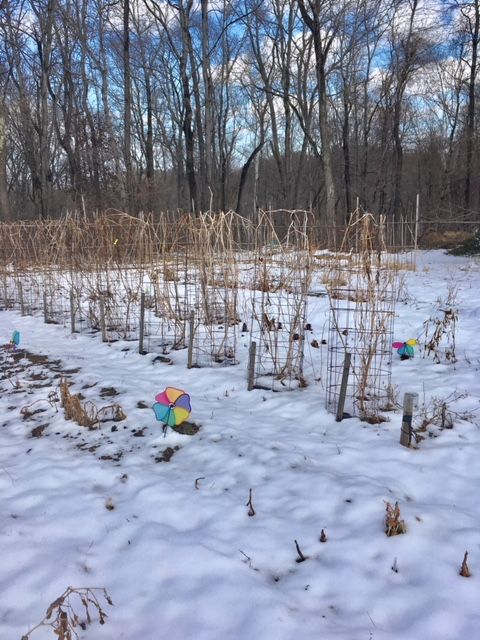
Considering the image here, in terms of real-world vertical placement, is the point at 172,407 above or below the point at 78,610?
above

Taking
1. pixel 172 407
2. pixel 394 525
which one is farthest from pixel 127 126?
pixel 394 525

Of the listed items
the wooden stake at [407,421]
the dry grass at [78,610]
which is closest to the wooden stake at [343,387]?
the wooden stake at [407,421]

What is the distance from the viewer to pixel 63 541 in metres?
1.90

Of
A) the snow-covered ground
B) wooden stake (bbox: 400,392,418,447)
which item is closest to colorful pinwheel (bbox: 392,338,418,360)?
the snow-covered ground

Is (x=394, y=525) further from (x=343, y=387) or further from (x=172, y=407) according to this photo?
(x=172, y=407)

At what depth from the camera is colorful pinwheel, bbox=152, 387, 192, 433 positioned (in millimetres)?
2826

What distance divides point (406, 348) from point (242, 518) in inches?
106

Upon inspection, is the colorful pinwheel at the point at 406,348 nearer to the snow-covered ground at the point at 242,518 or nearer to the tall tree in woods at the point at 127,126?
the snow-covered ground at the point at 242,518

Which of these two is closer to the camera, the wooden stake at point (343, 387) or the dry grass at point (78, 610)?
the dry grass at point (78, 610)

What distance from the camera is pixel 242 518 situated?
6.73 feet

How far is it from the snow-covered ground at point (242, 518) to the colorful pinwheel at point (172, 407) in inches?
4.7

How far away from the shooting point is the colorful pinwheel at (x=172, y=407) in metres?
2.83

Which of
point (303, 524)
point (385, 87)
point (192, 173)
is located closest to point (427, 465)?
point (303, 524)

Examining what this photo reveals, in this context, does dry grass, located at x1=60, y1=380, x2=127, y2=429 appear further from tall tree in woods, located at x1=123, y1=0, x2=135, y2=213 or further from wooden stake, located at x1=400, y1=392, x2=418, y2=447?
tall tree in woods, located at x1=123, y1=0, x2=135, y2=213
